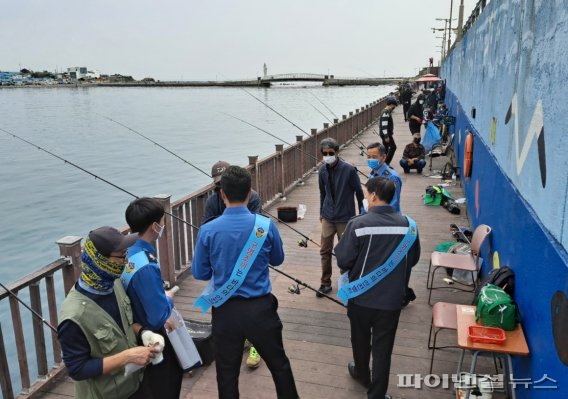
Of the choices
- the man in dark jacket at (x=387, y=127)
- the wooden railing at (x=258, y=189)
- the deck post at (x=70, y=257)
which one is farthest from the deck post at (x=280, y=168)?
the deck post at (x=70, y=257)

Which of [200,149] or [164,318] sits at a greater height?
[164,318]

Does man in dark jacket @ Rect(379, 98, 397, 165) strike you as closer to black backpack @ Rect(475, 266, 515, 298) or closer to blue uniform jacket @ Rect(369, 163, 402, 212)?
blue uniform jacket @ Rect(369, 163, 402, 212)

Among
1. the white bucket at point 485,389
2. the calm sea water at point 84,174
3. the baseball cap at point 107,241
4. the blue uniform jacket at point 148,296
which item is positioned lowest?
the calm sea water at point 84,174

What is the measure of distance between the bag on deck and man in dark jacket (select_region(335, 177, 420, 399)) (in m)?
0.65

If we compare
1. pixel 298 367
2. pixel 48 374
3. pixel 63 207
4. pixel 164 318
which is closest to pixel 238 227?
pixel 164 318

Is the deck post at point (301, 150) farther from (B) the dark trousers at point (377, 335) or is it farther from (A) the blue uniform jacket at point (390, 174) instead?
(B) the dark trousers at point (377, 335)

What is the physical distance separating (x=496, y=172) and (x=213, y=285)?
3.77 meters

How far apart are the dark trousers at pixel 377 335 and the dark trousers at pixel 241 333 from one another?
0.71 m

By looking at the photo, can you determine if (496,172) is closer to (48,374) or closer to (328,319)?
(328,319)

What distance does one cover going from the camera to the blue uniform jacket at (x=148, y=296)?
2662 millimetres

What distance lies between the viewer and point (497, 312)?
3547mm

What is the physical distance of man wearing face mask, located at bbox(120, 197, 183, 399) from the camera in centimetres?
267

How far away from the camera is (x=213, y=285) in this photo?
10.6 feet

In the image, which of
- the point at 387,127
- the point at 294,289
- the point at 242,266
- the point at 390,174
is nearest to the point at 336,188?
the point at 390,174
